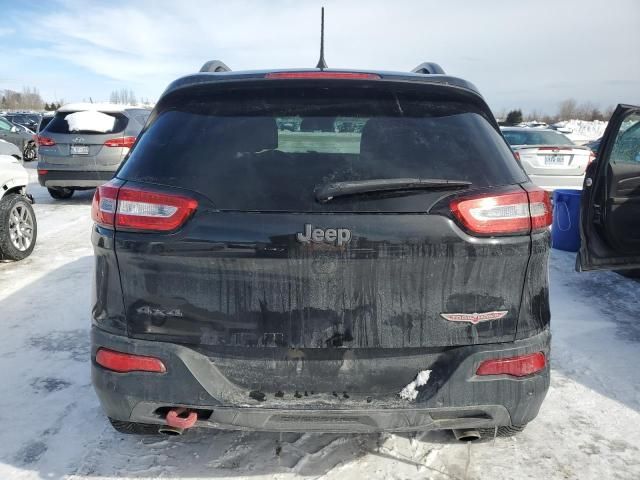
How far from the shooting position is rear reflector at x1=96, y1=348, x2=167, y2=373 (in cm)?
203

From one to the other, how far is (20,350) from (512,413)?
3.45m

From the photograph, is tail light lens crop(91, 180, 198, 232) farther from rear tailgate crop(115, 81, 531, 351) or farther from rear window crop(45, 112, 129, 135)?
rear window crop(45, 112, 129, 135)

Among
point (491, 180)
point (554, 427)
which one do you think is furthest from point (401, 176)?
point (554, 427)

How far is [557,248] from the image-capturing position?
284 inches

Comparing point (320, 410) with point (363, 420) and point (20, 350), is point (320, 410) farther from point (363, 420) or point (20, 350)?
point (20, 350)

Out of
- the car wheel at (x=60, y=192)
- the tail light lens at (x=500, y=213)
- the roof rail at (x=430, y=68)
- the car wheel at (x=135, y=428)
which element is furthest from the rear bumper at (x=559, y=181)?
the car wheel at (x=60, y=192)

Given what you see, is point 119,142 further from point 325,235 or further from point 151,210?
point 325,235

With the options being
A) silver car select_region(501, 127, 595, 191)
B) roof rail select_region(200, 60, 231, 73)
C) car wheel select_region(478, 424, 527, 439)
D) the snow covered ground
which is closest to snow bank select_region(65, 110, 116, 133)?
the snow covered ground

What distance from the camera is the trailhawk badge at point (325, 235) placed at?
192 cm

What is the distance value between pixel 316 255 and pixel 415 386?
2.14ft

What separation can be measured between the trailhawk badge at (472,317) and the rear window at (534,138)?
952cm

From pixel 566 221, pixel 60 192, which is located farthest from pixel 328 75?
pixel 60 192

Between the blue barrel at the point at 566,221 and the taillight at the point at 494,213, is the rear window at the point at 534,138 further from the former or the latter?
the taillight at the point at 494,213

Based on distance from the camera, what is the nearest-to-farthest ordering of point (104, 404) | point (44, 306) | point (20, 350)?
point (104, 404)
point (20, 350)
point (44, 306)
